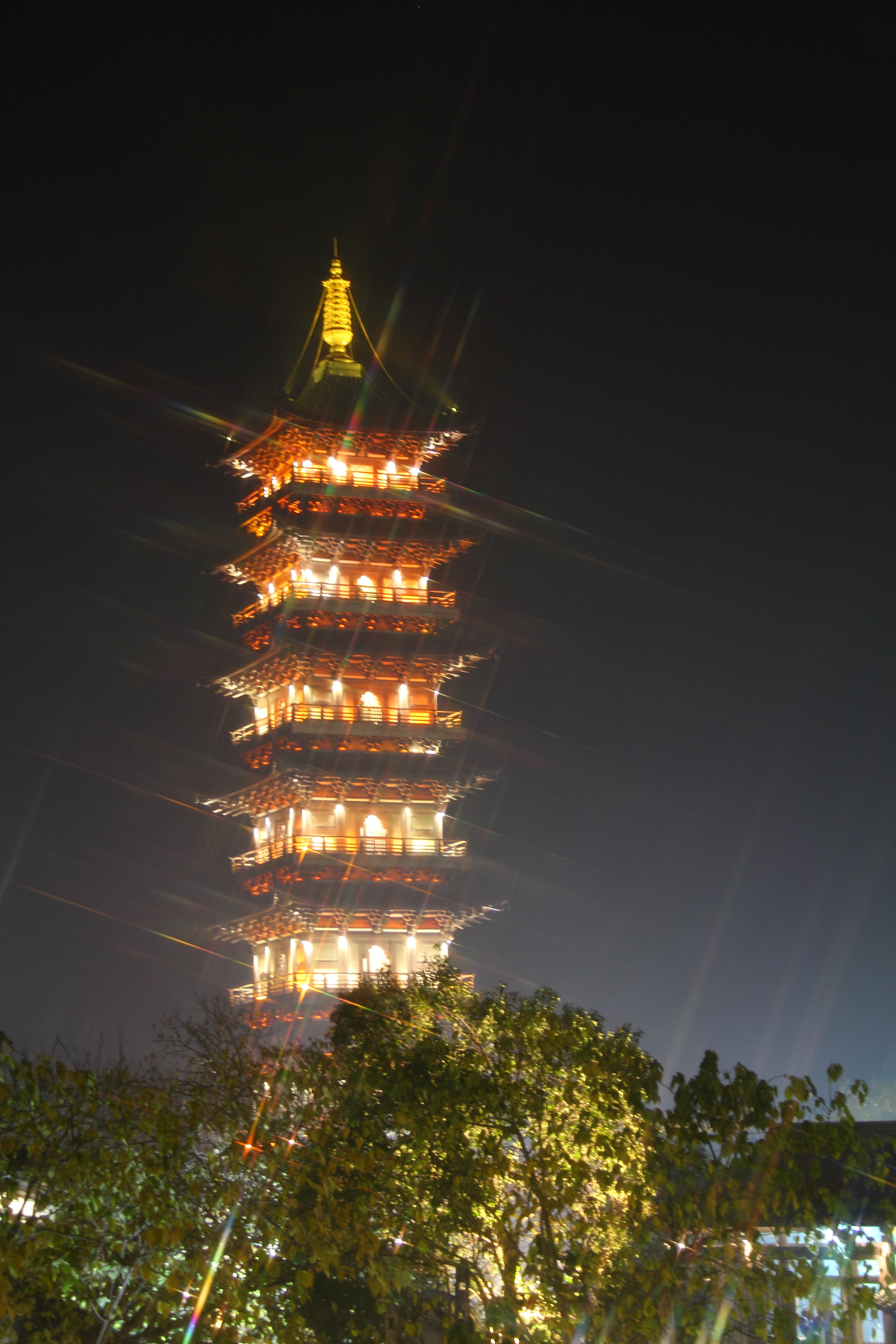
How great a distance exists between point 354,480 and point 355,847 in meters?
13.5

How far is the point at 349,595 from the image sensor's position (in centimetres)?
4069

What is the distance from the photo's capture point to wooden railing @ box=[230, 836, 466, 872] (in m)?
37.3

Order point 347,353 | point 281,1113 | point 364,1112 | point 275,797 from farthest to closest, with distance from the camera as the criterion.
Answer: point 347,353 < point 275,797 < point 281,1113 < point 364,1112

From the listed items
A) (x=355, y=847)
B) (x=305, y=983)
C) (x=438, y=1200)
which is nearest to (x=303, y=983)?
(x=305, y=983)

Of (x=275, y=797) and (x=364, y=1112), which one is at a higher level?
(x=275, y=797)

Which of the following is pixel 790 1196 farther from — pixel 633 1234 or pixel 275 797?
pixel 275 797

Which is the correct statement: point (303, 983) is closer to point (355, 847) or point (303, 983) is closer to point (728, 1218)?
point (355, 847)

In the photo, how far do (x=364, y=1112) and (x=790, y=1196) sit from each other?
6730mm

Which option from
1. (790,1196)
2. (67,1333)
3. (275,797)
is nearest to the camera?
(790,1196)

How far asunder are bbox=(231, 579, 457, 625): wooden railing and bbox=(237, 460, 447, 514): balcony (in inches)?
138

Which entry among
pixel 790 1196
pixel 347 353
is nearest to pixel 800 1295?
pixel 790 1196

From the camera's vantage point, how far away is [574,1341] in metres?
9.93

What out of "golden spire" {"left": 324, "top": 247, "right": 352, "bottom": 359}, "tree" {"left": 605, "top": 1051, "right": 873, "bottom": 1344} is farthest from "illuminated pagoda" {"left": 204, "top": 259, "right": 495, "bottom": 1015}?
"tree" {"left": 605, "top": 1051, "right": 873, "bottom": 1344}

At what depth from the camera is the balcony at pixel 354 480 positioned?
136 ft
